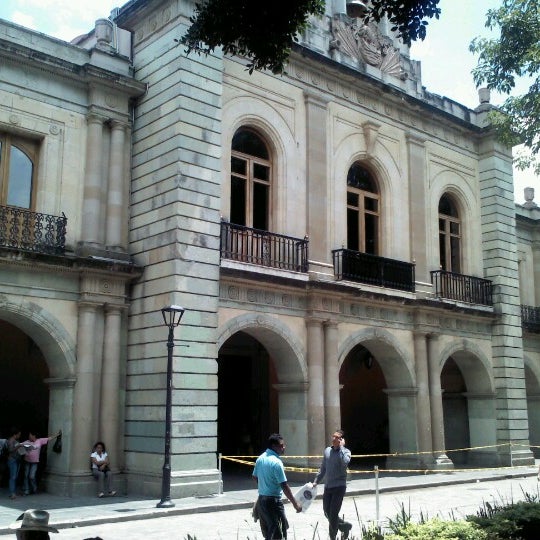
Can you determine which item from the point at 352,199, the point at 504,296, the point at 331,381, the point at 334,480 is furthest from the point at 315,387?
the point at 504,296

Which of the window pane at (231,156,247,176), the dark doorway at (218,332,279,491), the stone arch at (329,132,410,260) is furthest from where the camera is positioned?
the dark doorway at (218,332,279,491)

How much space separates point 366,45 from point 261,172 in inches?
230

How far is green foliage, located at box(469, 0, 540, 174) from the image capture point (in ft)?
51.8

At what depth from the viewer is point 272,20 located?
29.4ft

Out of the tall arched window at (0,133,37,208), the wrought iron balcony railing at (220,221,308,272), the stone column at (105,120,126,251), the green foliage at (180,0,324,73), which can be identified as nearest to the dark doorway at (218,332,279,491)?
the wrought iron balcony railing at (220,221,308,272)

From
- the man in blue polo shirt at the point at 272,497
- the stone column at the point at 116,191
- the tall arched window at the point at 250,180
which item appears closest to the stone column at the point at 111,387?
the stone column at the point at 116,191

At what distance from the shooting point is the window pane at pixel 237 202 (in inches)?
722

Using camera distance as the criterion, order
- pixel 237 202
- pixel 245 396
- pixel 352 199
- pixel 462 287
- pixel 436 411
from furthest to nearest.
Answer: pixel 245 396
pixel 462 287
pixel 436 411
pixel 352 199
pixel 237 202

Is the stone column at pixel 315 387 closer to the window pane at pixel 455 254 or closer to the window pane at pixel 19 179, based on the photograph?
the window pane at pixel 19 179

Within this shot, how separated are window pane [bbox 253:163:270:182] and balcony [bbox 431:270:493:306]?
643 cm

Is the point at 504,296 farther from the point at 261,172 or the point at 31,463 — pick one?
the point at 31,463

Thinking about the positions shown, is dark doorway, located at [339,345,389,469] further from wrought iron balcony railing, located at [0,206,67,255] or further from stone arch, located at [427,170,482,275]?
wrought iron balcony railing, located at [0,206,67,255]

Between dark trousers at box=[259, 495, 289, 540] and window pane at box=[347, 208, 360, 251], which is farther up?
window pane at box=[347, 208, 360, 251]

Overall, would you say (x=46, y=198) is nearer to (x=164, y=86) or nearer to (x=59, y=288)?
(x=59, y=288)
